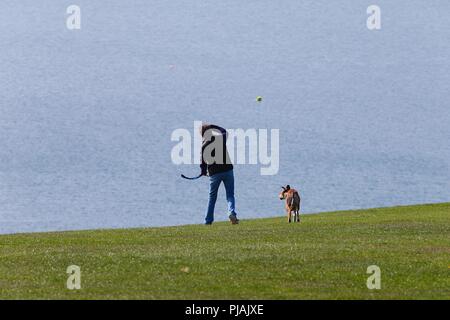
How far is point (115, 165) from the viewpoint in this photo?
102 meters

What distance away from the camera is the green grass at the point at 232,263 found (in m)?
16.3

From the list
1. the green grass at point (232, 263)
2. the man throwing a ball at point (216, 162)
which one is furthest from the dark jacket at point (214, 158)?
the green grass at point (232, 263)

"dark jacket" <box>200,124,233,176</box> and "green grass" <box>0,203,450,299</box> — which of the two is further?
"dark jacket" <box>200,124,233,176</box>

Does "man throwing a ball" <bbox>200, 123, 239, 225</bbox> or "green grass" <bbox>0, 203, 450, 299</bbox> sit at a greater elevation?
"man throwing a ball" <bbox>200, 123, 239, 225</bbox>

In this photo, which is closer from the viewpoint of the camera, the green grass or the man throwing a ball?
the green grass

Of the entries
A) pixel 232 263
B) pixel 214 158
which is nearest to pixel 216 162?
pixel 214 158

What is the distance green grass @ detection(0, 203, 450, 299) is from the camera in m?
16.3

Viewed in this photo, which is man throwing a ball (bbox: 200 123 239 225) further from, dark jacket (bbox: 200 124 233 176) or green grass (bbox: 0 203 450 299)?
green grass (bbox: 0 203 450 299)

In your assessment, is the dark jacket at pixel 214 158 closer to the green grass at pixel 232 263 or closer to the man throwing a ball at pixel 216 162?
the man throwing a ball at pixel 216 162

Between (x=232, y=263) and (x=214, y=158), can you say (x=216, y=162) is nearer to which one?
(x=214, y=158)

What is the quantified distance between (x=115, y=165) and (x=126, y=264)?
274 ft

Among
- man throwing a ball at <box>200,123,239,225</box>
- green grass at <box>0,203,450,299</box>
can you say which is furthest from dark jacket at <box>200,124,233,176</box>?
green grass at <box>0,203,450,299</box>

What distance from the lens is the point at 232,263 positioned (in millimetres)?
18953
